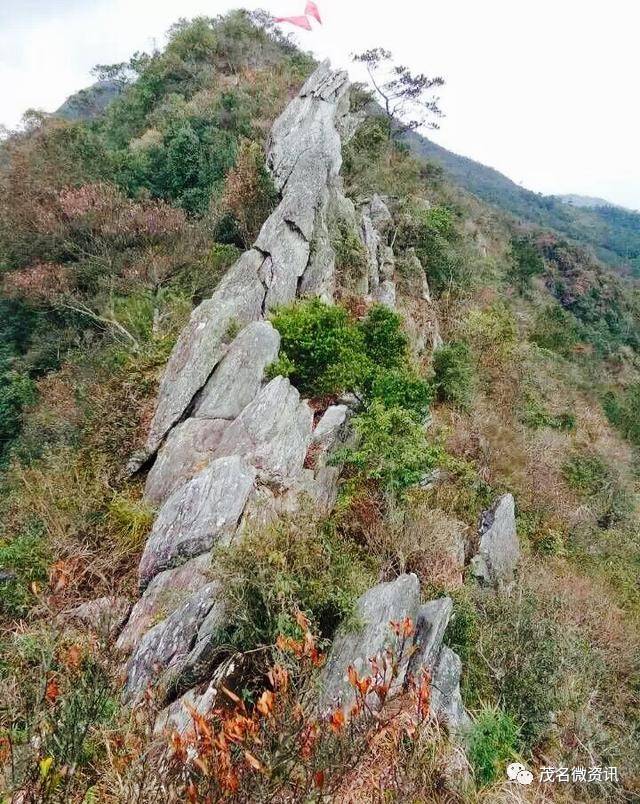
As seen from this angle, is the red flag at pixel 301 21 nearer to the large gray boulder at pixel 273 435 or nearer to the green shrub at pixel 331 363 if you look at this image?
the green shrub at pixel 331 363

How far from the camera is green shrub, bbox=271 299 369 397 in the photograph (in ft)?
34.3

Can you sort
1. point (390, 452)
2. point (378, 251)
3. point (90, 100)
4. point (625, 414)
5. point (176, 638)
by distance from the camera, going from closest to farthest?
1. point (176, 638)
2. point (390, 452)
3. point (378, 251)
4. point (625, 414)
5. point (90, 100)

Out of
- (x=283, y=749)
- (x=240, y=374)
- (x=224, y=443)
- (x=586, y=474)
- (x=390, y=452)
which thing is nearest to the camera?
(x=283, y=749)

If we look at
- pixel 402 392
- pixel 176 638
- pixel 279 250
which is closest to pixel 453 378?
pixel 402 392

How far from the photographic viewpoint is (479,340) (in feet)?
57.7

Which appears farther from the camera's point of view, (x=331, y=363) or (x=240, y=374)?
(x=331, y=363)

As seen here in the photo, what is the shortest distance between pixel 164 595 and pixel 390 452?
443 cm

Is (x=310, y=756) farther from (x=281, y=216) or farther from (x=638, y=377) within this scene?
(x=638, y=377)

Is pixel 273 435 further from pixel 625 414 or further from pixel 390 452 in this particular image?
pixel 625 414

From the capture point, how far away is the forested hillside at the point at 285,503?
3.67m

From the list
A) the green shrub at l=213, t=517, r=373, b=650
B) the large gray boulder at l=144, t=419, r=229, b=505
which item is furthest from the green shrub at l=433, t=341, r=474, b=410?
the green shrub at l=213, t=517, r=373, b=650

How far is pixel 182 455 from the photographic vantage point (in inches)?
359

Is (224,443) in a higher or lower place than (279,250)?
lower

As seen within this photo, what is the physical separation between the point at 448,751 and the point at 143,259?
1466 cm
